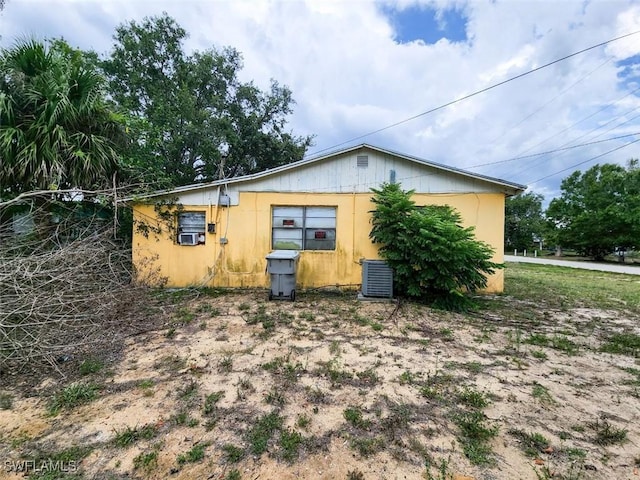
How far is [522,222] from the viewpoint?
35.6m

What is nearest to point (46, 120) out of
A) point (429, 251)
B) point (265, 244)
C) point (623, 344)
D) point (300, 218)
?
point (265, 244)

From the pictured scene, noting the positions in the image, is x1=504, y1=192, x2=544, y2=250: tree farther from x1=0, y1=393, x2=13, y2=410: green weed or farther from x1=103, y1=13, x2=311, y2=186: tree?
x1=0, y1=393, x2=13, y2=410: green weed

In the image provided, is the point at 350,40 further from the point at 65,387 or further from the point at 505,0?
the point at 65,387

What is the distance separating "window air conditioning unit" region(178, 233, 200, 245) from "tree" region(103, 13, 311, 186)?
8407 millimetres

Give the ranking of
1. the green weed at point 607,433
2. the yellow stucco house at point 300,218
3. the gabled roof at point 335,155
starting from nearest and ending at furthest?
the green weed at point 607,433
the gabled roof at point 335,155
the yellow stucco house at point 300,218

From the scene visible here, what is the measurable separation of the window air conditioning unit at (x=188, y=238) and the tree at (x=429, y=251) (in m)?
4.50

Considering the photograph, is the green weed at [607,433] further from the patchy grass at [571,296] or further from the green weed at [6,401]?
the green weed at [6,401]

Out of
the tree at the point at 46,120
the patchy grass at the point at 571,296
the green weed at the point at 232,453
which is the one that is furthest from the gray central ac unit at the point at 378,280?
the tree at the point at 46,120

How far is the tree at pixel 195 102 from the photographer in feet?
47.6

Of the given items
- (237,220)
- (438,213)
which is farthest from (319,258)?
(438,213)

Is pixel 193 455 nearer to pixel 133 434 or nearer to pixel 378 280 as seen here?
pixel 133 434

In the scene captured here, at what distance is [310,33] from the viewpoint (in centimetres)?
1042

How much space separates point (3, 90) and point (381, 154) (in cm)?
765

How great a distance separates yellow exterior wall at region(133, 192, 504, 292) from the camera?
23.8ft
